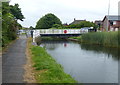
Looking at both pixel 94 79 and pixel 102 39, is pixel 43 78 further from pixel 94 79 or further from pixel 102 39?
pixel 102 39

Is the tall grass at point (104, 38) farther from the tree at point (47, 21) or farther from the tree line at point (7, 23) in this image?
the tree at point (47, 21)

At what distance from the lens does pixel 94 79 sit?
28.5ft

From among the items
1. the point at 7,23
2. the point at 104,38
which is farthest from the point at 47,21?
the point at 7,23

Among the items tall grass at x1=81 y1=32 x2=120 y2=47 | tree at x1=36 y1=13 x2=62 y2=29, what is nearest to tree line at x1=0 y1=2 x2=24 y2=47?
tall grass at x1=81 y1=32 x2=120 y2=47

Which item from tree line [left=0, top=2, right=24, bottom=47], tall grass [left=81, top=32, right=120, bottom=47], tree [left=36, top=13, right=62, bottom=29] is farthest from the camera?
tree [left=36, top=13, right=62, bottom=29]

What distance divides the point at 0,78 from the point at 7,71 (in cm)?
97

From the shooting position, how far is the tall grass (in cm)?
2379

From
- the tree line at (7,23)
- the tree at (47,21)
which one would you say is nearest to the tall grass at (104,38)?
the tree line at (7,23)

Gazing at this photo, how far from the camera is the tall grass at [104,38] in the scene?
23.8 metres

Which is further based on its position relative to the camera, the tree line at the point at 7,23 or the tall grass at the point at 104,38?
the tall grass at the point at 104,38

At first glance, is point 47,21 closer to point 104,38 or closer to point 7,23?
point 104,38

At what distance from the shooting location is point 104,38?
89.3ft

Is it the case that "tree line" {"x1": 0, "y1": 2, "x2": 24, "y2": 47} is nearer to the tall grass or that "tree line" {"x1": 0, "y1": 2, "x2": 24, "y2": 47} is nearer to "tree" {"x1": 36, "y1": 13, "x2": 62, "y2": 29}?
the tall grass

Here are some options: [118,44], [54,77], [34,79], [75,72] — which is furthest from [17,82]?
[118,44]
